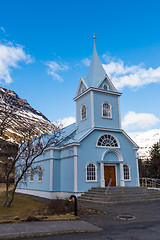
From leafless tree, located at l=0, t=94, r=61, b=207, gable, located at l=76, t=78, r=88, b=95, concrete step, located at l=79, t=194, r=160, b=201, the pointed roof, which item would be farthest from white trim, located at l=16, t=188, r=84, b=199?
the pointed roof

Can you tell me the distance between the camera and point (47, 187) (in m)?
21.3

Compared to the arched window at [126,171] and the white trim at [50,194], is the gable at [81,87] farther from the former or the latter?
the white trim at [50,194]

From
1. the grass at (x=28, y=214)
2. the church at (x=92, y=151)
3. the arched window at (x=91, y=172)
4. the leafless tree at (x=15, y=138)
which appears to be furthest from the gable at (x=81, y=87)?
the grass at (x=28, y=214)

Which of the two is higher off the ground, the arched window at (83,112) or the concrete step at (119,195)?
the arched window at (83,112)

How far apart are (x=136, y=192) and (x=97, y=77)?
462 inches

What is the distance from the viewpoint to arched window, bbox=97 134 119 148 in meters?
20.8

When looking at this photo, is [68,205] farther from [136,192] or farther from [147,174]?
[147,174]

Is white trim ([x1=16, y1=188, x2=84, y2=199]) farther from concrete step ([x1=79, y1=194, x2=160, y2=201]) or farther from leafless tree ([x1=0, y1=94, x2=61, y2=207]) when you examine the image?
leafless tree ([x1=0, y1=94, x2=61, y2=207])

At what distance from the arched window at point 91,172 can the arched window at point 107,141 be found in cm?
207

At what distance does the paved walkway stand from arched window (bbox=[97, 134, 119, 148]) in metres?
12.2

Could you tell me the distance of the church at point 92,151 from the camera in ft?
63.4

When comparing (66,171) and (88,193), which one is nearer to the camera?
(88,193)

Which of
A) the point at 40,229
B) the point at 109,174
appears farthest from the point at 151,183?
the point at 40,229

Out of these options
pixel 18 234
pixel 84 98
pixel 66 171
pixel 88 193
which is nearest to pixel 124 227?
pixel 18 234
